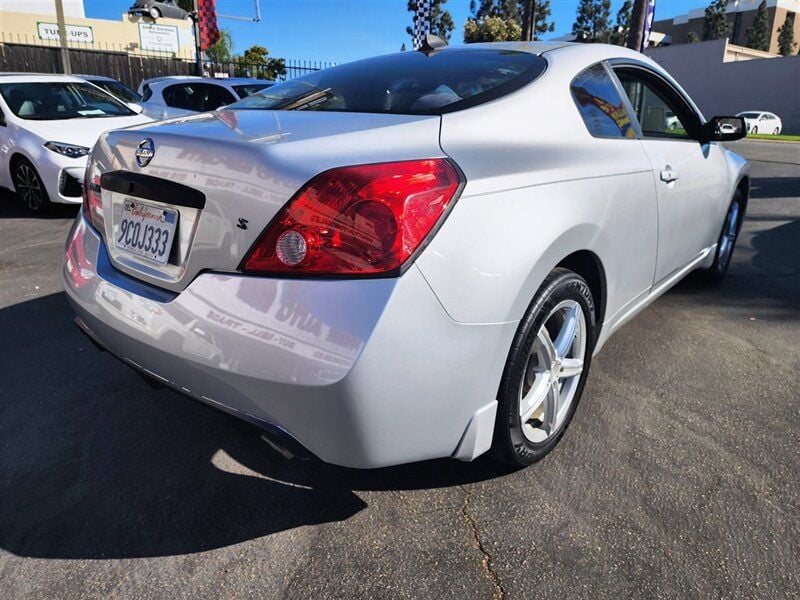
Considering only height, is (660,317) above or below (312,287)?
below

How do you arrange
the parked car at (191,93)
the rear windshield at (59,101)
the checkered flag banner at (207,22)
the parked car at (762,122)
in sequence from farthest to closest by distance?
the parked car at (762,122) < the checkered flag banner at (207,22) < the parked car at (191,93) < the rear windshield at (59,101)

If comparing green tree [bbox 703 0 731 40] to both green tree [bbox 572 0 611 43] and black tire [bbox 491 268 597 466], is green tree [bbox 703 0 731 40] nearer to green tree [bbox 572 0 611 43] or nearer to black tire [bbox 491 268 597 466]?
green tree [bbox 572 0 611 43]

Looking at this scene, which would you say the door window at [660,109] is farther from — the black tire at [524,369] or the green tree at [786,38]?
the green tree at [786,38]

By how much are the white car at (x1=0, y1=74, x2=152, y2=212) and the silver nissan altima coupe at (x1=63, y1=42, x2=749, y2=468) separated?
189 inches

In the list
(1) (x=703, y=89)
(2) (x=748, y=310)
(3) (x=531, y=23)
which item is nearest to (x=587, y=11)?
(1) (x=703, y=89)

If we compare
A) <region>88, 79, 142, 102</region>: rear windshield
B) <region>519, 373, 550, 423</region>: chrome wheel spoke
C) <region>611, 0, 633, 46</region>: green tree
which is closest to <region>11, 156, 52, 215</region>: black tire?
<region>88, 79, 142, 102</region>: rear windshield

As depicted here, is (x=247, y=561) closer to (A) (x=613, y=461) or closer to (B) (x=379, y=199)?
(B) (x=379, y=199)

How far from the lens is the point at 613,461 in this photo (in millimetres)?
2334

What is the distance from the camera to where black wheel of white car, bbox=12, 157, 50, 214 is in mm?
6712

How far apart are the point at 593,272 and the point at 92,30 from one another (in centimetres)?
3861

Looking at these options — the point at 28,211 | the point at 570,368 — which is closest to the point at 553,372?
the point at 570,368

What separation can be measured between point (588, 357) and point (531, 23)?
68.0 feet

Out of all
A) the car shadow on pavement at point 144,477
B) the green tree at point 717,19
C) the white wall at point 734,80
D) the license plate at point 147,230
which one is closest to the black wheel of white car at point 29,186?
the car shadow on pavement at point 144,477

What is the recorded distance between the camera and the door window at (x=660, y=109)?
3.13 meters
